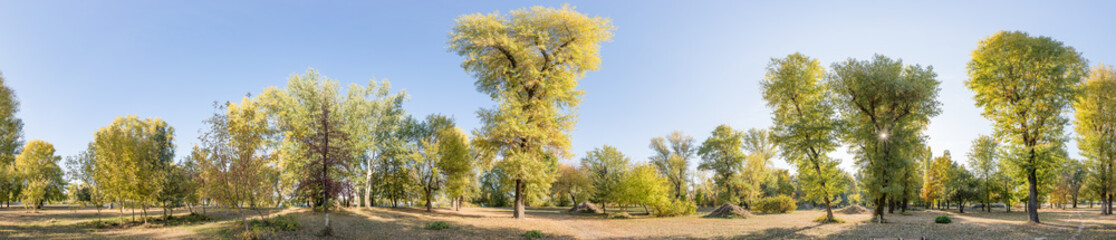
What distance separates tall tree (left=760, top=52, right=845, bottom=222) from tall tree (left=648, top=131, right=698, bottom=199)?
86.4 ft

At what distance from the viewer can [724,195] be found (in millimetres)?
47062

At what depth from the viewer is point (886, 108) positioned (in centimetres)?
2403

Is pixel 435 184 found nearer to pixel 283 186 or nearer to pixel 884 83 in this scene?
pixel 283 186

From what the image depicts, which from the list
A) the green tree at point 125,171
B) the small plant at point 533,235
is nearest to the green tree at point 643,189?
the small plant at point 533,235

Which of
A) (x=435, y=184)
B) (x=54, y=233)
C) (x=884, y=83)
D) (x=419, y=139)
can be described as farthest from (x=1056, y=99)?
(x=54, y=233)

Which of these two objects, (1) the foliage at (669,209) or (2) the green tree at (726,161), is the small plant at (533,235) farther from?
(2) the green tree at (726,161)

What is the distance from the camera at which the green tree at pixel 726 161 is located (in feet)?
155

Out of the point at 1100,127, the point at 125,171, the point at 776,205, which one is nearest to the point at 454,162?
the point at 125,171

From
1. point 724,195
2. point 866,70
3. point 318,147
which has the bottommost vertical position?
point 724,195

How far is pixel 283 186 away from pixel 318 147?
9.80 feet

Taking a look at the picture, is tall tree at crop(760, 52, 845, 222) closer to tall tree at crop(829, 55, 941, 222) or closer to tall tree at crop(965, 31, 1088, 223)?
tall tree at crop(829, 55, 941, 222)

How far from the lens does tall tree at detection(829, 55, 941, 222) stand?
22750 millimetres

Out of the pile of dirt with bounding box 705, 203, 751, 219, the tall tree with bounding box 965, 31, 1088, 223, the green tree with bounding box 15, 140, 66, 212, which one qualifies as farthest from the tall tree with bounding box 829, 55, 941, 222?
the green tree with bounding box 15, 140, 66, 212

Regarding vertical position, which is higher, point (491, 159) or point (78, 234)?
point (491, 159)
